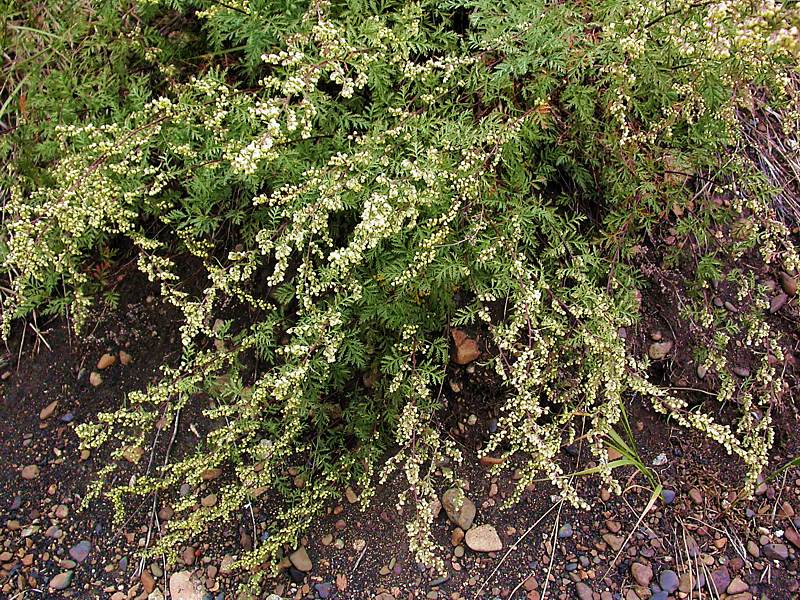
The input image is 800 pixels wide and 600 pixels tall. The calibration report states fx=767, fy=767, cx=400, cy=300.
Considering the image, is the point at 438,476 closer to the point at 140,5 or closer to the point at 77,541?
the point at 77,541

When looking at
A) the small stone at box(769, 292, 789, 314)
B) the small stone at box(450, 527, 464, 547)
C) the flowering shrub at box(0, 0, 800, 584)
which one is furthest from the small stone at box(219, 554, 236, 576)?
the small stone at box(769, 292, 789, 314)

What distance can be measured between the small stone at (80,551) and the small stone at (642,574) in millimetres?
2312

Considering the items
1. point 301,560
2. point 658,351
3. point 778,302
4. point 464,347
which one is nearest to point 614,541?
point 658,351

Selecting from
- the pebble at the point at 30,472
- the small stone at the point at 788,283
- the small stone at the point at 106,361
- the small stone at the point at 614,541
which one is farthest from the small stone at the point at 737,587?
the pebble at the point at 30,472

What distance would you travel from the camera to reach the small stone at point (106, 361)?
3.70 meters

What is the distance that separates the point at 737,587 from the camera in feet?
10.2

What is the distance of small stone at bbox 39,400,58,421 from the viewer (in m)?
3.66

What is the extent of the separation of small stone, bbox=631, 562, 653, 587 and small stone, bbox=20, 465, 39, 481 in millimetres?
2671

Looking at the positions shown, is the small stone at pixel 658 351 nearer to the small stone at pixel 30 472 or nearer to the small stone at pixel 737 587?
the small stone at pixel 737 587

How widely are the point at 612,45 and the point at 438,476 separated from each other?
1943mm

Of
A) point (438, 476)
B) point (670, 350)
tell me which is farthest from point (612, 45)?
point (438, 476)

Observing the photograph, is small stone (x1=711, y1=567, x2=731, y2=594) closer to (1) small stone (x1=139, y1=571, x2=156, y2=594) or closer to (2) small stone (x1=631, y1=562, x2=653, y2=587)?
(2) small stone (x1=631, y1=562, x2=653, y2=587)

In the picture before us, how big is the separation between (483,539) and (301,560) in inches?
30.3

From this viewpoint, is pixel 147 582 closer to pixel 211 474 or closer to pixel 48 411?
pixel 211 474
